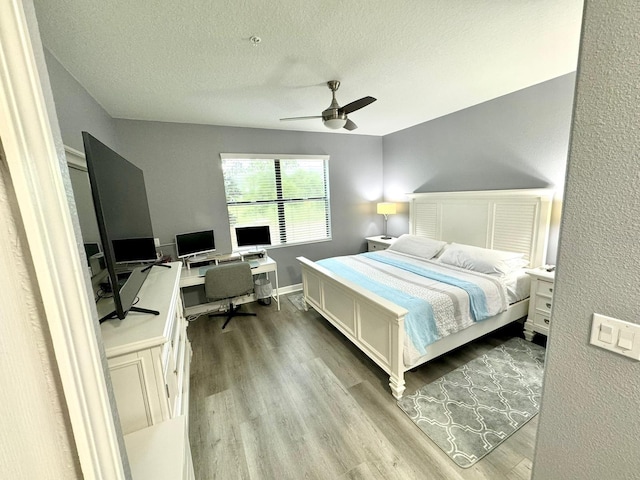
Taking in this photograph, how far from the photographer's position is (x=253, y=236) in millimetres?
3832

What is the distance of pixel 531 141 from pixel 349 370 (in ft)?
10.0

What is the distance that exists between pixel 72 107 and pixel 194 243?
6.12 feet

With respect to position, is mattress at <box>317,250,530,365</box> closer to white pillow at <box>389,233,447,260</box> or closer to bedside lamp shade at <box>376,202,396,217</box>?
white pillow at <box>389,233,447,260</box>

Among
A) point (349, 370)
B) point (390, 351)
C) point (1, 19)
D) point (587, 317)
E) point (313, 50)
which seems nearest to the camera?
point (1, 19)

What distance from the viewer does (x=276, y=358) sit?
2.61 metres

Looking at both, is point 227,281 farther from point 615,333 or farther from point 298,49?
point 615,333

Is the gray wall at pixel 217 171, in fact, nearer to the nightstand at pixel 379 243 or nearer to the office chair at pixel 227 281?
the nightstand at pixel 379 243

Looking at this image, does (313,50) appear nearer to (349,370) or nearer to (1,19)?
(1,19)

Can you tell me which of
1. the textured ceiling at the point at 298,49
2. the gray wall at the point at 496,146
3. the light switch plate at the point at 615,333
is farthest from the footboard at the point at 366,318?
the gray wall at the point at 496,146

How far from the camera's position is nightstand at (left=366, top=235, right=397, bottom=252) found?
14.5 ft

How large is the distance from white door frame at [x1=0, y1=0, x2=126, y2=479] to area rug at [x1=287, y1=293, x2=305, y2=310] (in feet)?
10.5

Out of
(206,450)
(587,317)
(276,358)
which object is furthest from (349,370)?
(587,317)

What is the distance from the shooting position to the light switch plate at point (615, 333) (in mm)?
766

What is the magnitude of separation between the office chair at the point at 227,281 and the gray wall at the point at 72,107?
163 cm
